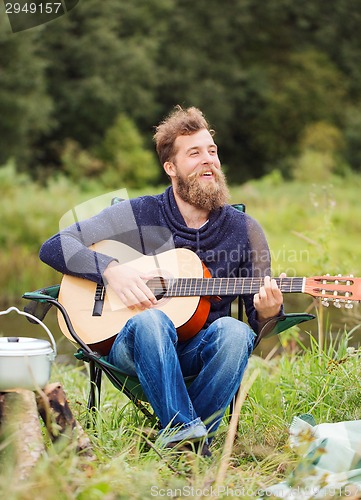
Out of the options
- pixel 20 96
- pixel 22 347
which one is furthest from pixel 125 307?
pixel 20 96

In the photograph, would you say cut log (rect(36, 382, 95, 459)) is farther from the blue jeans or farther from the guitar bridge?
the guitar bridge

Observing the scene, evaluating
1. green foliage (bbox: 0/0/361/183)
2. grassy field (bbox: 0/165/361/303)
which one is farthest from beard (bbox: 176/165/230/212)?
green foliage (bbox: 0/0/361/183)

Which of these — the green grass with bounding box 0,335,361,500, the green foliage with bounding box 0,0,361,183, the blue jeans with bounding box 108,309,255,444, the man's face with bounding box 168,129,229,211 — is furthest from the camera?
the green foliage with bounding box 0,0,361,183

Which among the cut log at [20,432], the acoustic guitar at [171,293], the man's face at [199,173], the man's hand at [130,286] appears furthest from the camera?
the man's face at [199,173]

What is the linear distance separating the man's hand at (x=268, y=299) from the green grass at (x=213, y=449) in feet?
1.51

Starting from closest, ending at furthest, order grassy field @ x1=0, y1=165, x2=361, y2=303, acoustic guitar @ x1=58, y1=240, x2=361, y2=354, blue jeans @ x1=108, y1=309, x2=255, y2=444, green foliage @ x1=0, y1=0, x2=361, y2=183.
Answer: blue jeans @ x1=108, y1=309, x2=255, y2=444, acoustic guitar @ x1=58, y1=240, x2=361, y2=354, grassy field @ x1=0, y1=165, x2=361, y2=303, green foliage @ x1=0, y1=0, x2=361, y2=183

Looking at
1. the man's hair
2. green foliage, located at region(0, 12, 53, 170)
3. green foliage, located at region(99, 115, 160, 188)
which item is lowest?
green foliage, located at region(99, 115, 160, 188)

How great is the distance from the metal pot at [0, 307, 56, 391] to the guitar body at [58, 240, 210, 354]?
63 cm

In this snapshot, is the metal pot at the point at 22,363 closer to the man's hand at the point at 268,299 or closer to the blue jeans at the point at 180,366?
the blue jeans at the point at 180,366

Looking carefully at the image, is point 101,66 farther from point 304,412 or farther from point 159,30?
point 304,412

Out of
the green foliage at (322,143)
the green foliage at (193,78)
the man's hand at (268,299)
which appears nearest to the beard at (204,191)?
the man's hand at (268,299)

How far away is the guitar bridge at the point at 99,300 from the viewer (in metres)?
3.14

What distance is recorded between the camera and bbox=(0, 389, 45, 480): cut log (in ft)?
7.59

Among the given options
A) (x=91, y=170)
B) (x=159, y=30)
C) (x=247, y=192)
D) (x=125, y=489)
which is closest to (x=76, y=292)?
Answer: (x=125, y=489)
